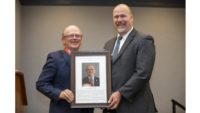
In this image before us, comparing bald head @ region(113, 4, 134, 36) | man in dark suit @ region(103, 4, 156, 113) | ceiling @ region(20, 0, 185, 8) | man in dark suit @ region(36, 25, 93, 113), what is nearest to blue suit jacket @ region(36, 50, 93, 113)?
man in dark suit @ region(36, 25, 93, 113)

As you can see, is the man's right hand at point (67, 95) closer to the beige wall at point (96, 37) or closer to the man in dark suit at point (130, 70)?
the man in dark suit at point (130, 70)

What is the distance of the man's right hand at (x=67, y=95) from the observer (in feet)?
6.05

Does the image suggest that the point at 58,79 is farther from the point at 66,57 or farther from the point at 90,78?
the point at 90,78

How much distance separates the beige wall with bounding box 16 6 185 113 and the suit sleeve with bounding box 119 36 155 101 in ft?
12.3

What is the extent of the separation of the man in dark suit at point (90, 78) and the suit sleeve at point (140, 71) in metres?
0.15

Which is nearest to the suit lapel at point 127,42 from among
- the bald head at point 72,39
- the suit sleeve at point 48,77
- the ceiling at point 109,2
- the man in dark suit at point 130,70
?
Result: the man in dark suit at point 130,70

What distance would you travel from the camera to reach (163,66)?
5.73 metres

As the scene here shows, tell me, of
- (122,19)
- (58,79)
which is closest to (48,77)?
(58,79)

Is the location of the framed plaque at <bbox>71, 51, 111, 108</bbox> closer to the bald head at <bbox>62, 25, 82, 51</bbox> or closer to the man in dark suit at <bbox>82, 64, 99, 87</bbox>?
the man in dark suit at <bbox>82, 64, 99, 87</bbox>

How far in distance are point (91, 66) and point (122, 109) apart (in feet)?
1.01

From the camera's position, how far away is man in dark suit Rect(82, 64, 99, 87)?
1.85 meters

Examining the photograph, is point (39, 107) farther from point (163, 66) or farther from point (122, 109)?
point (122, 109)

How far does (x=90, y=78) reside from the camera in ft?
6.11
